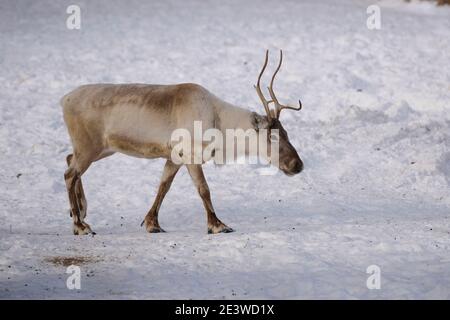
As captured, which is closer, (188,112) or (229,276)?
(229,276)

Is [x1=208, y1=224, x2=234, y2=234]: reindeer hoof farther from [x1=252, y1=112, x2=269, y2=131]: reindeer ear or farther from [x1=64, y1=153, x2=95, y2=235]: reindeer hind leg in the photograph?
[x1=64, y1=153, x2=95, y2=235]: reindeer hind leg

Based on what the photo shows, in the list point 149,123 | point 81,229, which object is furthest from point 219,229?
point 81,229

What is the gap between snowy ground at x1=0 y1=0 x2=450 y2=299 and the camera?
6.58 metres

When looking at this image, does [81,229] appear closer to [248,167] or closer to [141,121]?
[141,121]

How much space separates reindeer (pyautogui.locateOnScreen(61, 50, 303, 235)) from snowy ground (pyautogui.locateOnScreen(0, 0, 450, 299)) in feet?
1.65

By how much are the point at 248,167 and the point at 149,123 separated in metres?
2.73

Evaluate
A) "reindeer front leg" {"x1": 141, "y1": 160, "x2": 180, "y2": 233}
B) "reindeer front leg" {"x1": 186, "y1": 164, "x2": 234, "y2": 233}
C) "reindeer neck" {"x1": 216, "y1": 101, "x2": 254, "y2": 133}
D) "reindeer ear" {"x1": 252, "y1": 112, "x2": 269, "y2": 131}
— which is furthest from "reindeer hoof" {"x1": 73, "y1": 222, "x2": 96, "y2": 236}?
"reindeer ear" {"x1": 252, "y1": 112, "x2": 269, "y2": 131}

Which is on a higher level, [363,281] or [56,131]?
[56,131]

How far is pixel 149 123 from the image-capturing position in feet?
28.0

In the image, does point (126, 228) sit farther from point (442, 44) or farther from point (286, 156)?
point (442, 44)

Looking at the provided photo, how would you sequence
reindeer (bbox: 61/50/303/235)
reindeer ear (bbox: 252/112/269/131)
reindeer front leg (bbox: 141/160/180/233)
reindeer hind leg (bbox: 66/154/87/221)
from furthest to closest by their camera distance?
reindeer hind leg (bbox: 66/154/87/221) → reindeer ear (bbox: 252/112/269/131) → reindeer front leg (bbox: 141/160/180/233) → reindeer (bbox: 61/50/303/235)

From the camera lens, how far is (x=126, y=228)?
891cm
